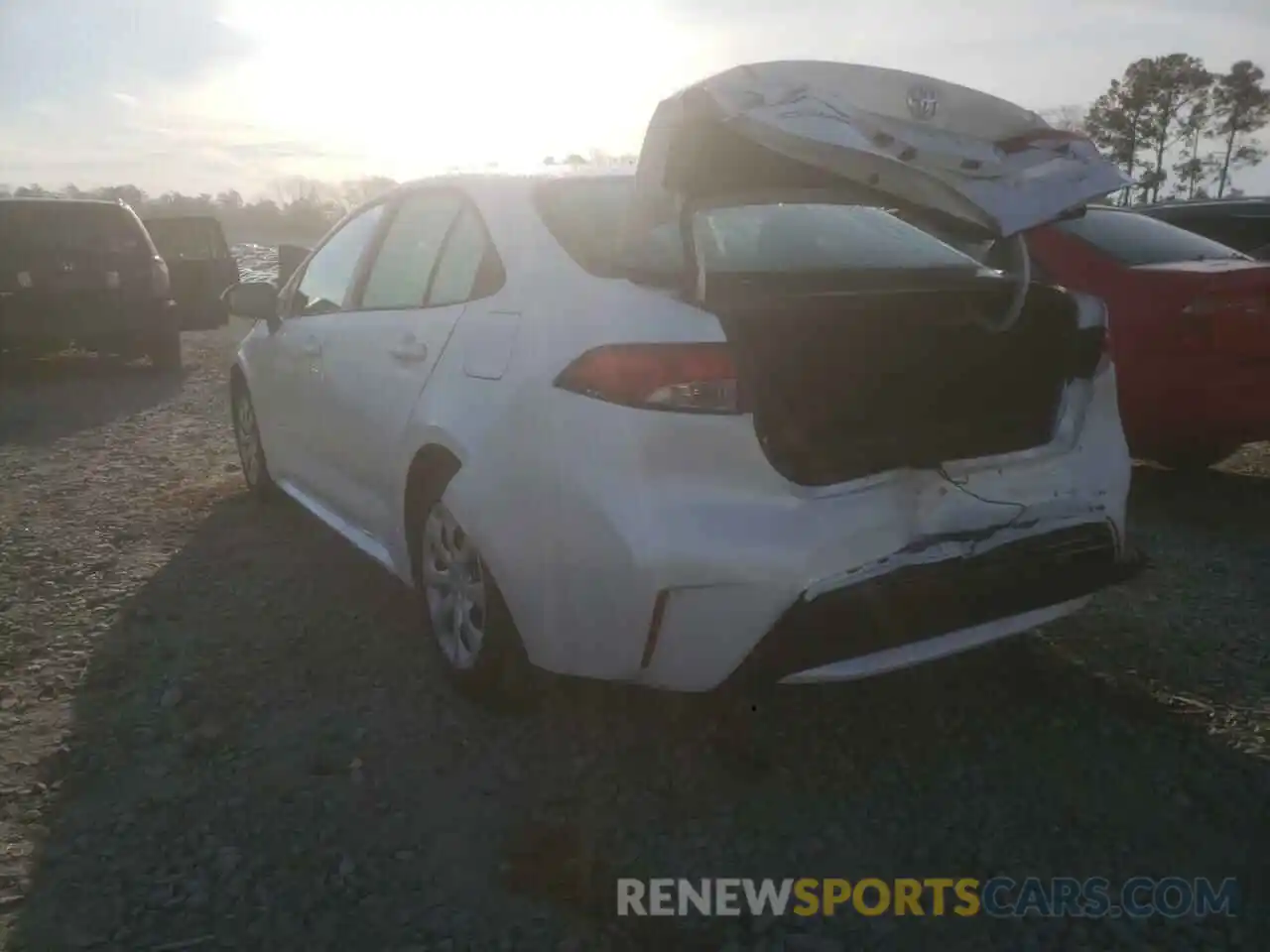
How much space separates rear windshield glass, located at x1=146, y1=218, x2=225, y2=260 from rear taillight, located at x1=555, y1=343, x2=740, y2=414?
1484 centimetres

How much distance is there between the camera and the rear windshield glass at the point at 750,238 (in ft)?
9.69

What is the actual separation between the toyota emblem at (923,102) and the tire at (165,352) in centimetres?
975

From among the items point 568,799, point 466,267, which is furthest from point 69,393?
point 568,799

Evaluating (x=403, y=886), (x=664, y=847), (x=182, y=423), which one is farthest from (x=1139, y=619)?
(x=182, y=423)

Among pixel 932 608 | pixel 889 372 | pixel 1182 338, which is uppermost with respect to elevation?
→ pixel 889 372

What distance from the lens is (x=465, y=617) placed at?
129 inches

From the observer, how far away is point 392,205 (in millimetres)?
4035

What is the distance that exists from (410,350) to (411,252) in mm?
512

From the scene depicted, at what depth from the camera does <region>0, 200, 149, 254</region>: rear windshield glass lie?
10.3m

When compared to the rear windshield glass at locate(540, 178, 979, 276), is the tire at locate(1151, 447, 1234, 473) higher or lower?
lower

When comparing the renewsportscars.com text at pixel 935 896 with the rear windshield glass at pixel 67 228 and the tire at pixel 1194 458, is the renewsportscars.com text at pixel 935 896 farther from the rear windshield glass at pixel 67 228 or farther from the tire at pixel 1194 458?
the rear windshield glass at pixel 67 228

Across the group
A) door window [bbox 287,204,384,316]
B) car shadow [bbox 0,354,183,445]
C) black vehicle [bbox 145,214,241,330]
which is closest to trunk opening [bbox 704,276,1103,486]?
door window [bbox 287,204,384,316]

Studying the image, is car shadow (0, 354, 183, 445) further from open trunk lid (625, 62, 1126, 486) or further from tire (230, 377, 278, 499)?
open trunk lid (625, 62, 1126, 486)

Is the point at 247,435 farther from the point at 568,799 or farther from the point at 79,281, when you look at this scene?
the point at 79,281
